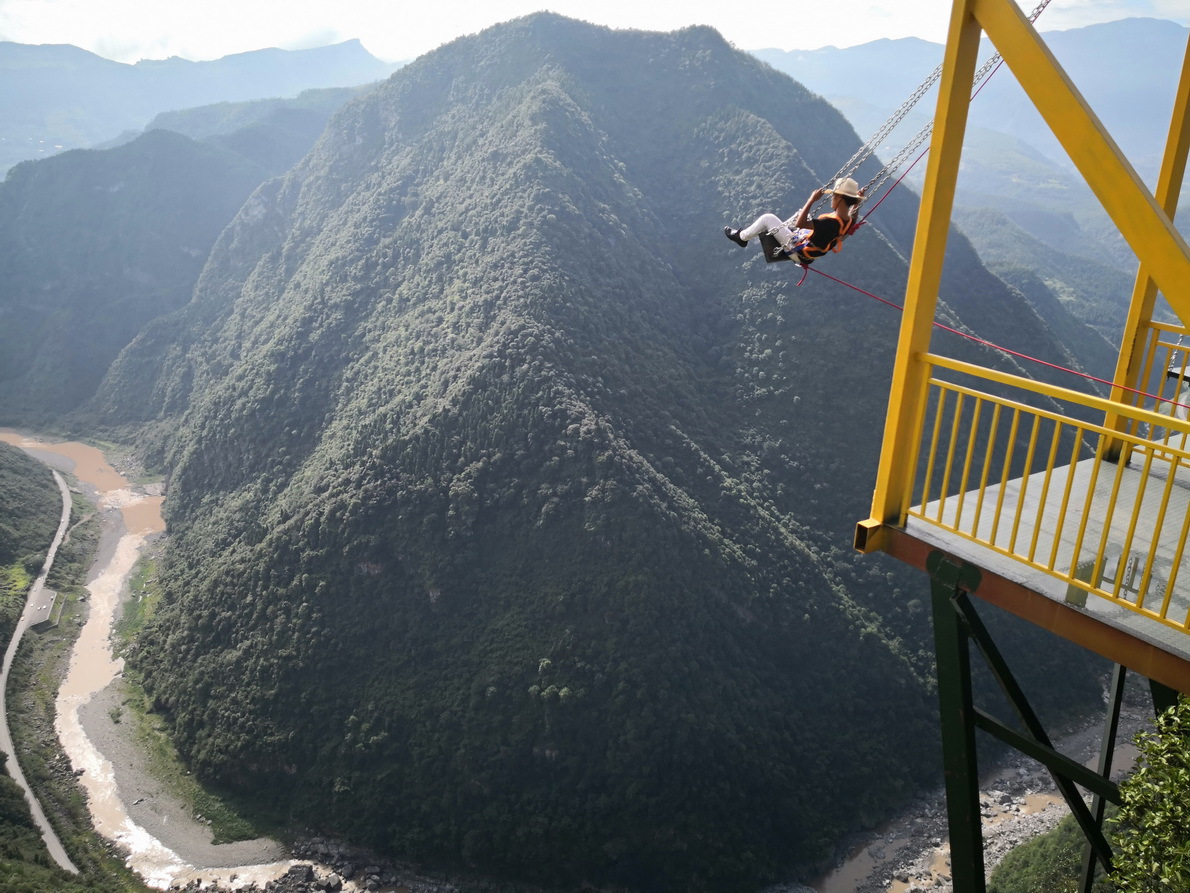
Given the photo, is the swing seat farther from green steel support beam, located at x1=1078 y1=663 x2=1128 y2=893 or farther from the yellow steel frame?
green steel support beam, located at x1=1078 y1=663 x2=1128 y2=893

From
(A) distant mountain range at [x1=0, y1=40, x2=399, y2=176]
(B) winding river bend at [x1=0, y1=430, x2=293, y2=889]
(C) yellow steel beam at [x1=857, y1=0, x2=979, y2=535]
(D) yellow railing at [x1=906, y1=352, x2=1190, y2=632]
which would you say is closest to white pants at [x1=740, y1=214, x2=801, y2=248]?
(C) yellow steel beam at [x1=857, y1=0, x2=979, y2=535]

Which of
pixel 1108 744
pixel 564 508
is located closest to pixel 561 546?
pixel 564 508

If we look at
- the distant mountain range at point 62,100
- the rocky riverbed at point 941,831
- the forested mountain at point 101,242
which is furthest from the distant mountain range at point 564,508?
the distant mountain range at point 62,100

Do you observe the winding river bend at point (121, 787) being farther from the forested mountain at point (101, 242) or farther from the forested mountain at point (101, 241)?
the forested mountain at point (101, 241)

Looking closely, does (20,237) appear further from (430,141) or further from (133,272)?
(430,141)

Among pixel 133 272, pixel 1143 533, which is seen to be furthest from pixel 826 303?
pixel 133 272
